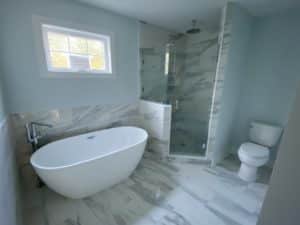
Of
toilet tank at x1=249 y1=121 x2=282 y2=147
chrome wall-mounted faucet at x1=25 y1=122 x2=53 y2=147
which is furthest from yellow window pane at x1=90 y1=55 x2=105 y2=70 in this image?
toilet tank at x1=249 y1=121 x2=282 y2=147

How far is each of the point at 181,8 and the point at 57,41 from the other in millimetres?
1808

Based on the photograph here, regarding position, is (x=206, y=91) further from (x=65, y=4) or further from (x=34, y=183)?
(x=34, y=183)

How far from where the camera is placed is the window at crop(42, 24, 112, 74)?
1.97 m

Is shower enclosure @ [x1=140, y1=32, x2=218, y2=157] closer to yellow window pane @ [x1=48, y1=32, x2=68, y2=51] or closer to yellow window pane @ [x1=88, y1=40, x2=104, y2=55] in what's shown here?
yellow window pane @ [x1=88, y1=40, x2=104, y2=55]

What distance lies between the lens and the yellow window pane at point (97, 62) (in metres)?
2.37

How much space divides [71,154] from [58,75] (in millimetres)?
1116

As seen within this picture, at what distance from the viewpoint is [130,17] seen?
2.53 meters

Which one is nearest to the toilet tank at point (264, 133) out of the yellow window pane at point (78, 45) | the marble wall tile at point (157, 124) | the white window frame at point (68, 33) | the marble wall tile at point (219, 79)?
the marble wall tile at point (219, 79)

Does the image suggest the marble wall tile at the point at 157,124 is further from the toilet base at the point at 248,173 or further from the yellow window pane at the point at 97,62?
the toilet base at the point at 248,173

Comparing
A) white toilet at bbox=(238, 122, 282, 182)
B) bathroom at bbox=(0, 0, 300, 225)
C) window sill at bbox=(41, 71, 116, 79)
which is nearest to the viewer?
bathroom at bbox=(0, 0, 300, 225)

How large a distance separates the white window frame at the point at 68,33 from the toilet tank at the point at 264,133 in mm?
2515

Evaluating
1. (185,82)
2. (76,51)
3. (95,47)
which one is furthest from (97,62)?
(185,82)

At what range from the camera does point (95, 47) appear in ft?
7.73

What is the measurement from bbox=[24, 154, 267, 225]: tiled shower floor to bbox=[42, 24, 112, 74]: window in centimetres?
169
